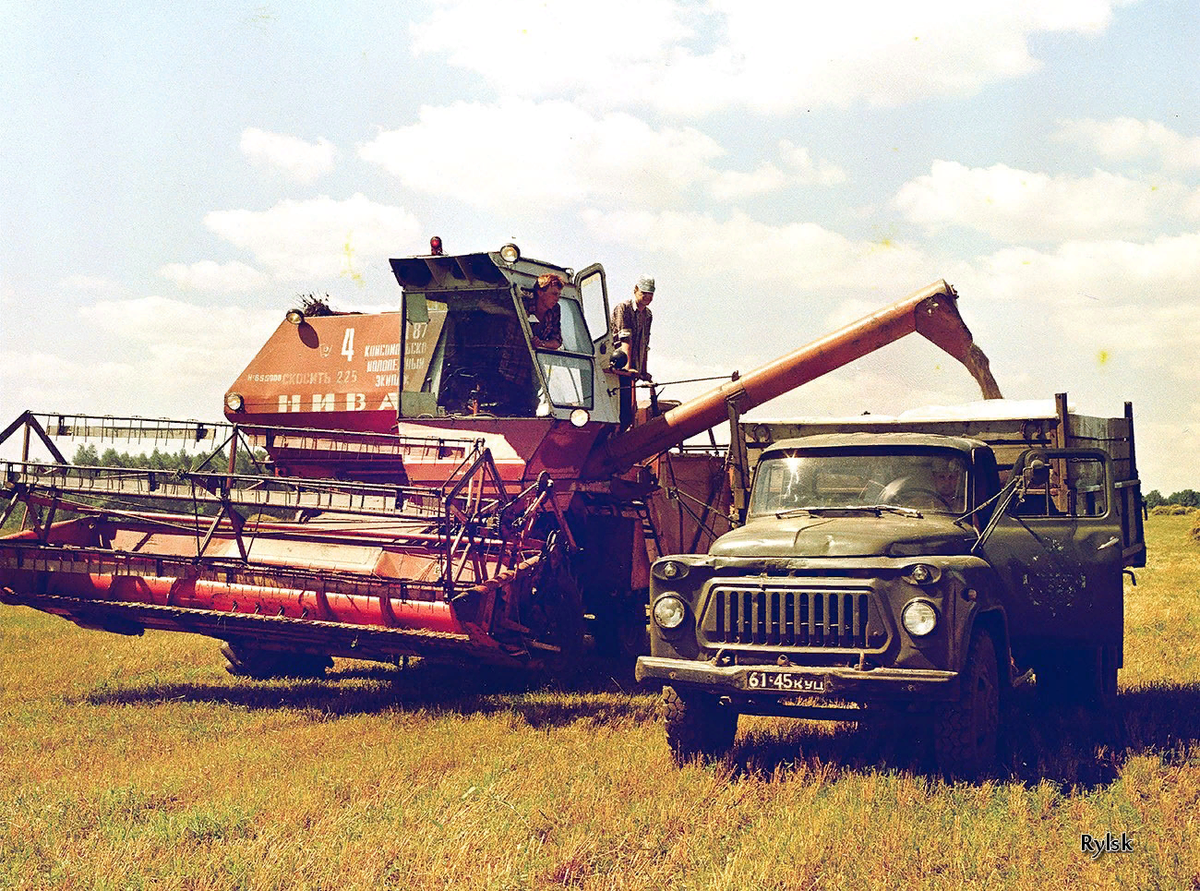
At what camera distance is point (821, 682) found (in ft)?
23.3

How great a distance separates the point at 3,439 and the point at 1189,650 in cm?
1186

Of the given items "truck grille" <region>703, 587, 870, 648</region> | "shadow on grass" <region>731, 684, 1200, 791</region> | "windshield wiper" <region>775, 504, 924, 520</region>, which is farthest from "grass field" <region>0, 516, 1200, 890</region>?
"windshield wiper" <region>775, 504, 924, 520</region>

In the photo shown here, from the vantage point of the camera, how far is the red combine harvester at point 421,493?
9367mm

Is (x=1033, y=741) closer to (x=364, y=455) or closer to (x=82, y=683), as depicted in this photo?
(x=364, y=455)

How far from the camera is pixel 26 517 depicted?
10.6m

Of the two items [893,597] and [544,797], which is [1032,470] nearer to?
[893,597]

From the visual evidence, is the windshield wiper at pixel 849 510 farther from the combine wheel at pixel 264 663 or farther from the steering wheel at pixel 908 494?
the combine wheel at pixel 264 663

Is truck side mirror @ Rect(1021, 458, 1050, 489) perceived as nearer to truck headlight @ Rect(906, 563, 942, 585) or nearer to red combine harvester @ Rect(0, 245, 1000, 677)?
truck headlight @ Rect(906, 563, 942, 585)

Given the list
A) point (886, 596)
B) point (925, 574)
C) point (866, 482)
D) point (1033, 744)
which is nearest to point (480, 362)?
point (866, 482)

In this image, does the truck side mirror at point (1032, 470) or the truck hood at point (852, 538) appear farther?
the truck side mirror at point (1032, 470)

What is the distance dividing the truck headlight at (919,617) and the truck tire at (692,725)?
1370 millimetres

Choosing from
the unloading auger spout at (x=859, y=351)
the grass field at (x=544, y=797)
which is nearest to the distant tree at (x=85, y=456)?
the grass field at (x=544, y=797)

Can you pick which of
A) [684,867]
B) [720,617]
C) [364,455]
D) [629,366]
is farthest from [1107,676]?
[364,455]

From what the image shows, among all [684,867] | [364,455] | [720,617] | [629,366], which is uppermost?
[629,366]
